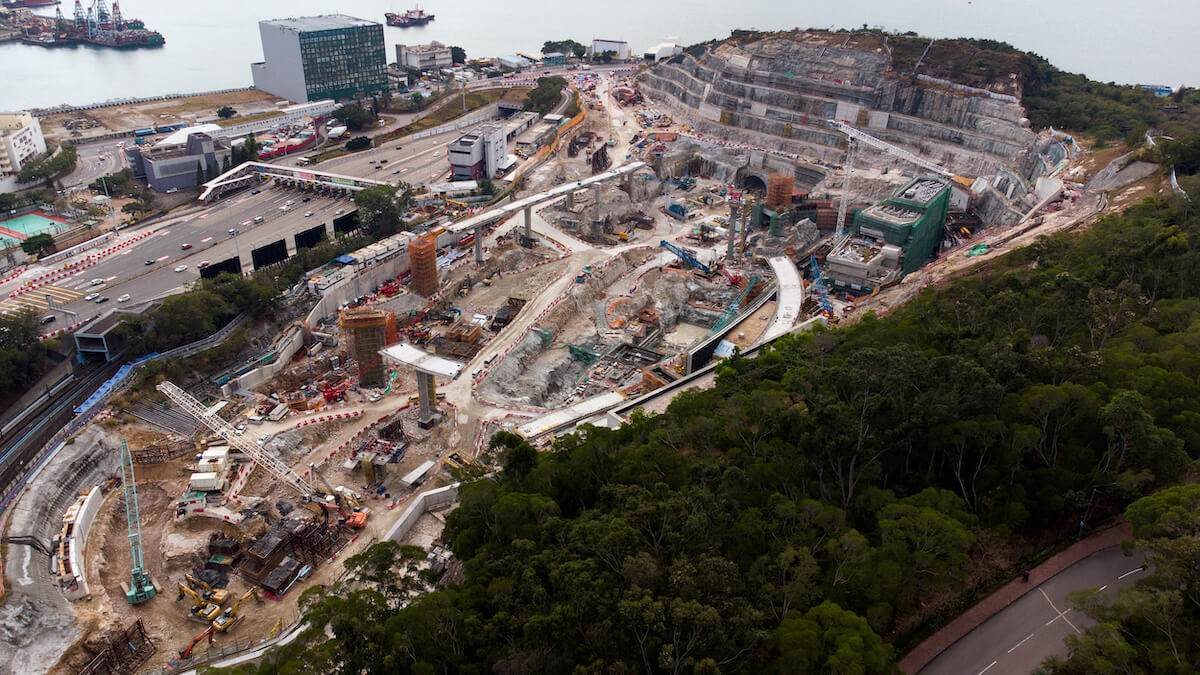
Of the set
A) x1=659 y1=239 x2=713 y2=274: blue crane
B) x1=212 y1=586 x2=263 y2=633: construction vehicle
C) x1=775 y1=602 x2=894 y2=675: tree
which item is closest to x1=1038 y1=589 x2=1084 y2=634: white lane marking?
x1=775 y1=602 x2=894 y2=675: tree

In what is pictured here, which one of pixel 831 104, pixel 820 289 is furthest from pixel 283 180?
pixel 831 104

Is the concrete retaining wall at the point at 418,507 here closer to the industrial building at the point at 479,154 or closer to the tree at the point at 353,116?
the industrial building at the point at 479,154

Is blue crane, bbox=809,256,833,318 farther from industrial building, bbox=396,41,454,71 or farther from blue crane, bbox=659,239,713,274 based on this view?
industrial building, bbox=396,41,454,71

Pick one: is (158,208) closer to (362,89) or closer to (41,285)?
(41,285)

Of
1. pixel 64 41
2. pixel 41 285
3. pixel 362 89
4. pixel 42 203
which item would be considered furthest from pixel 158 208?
pixel 64 41

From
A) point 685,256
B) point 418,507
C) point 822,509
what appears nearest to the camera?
point 822,509

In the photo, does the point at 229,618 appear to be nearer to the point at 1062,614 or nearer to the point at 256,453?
the point at 256,453
